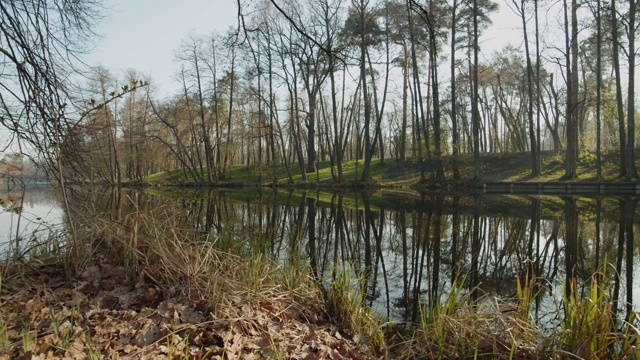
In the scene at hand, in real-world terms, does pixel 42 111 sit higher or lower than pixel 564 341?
higher

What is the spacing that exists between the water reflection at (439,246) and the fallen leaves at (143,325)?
2.93ft

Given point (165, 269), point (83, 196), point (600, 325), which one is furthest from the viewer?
point (83, 196)

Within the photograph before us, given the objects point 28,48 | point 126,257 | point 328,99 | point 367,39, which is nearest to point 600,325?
point 126,257

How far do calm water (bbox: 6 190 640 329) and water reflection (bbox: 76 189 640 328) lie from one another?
19mm

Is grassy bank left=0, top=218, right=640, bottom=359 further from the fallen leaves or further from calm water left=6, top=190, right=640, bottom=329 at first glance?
calm water left=6, top=190, right=640, bottom=329

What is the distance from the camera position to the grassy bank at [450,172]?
2589 centimetres

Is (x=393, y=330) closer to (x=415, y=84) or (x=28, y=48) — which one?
(x=28, y=48)

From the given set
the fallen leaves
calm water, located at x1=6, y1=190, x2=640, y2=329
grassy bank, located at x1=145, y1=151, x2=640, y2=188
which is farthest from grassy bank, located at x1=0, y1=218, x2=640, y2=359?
grassy bank, located at x1=145, y1=151, x2=640, y2=188

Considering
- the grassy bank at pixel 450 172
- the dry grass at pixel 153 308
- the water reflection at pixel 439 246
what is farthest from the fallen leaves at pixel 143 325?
the grassy bank at pixel 450 172

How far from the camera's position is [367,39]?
2189cm

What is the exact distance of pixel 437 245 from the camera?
8109mm

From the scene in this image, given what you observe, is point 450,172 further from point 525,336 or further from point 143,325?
point 143,325

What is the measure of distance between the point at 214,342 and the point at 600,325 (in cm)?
274

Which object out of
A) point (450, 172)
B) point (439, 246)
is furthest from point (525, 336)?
point (450, 172)
